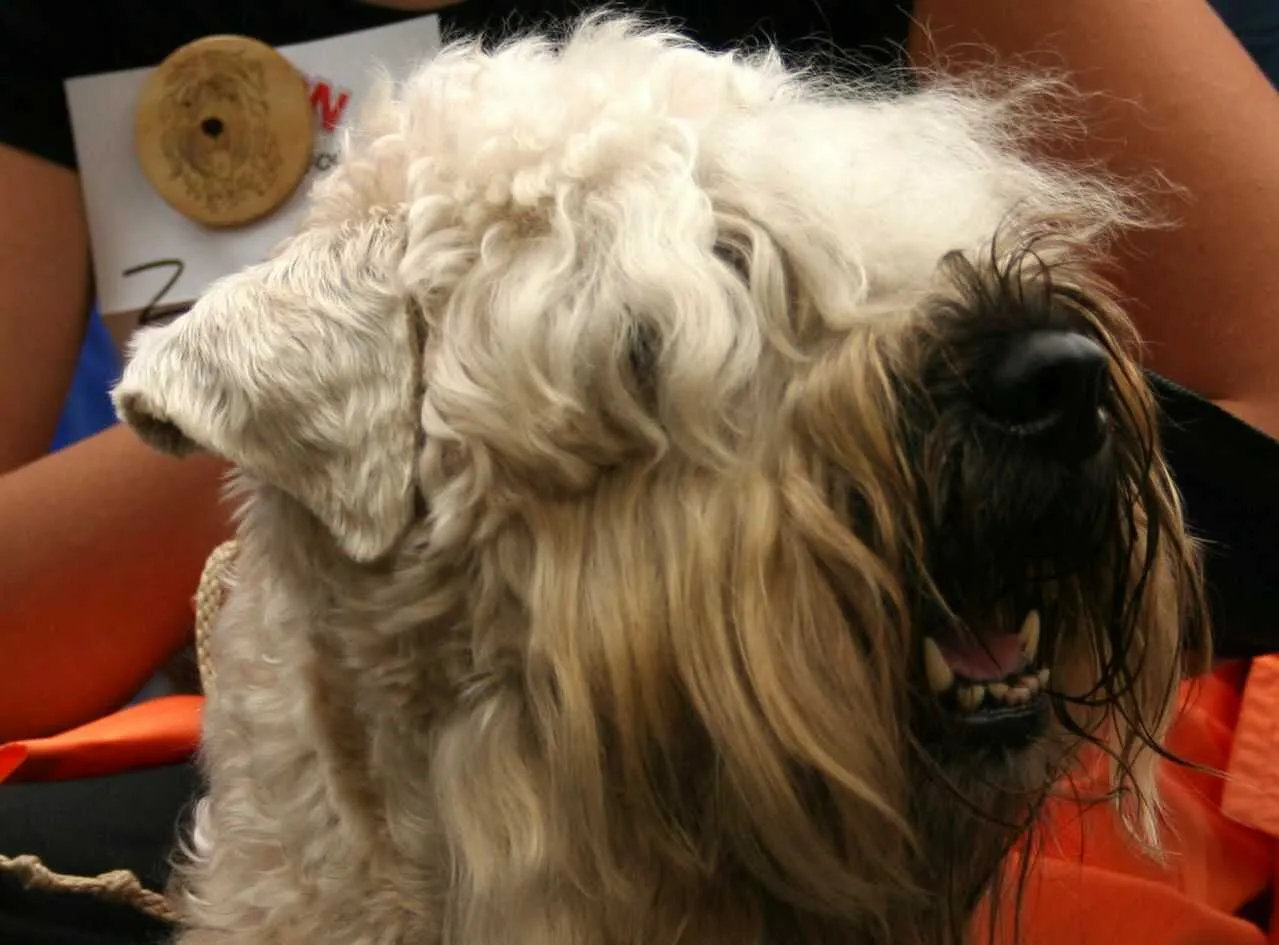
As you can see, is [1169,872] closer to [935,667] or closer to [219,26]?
[935,667]

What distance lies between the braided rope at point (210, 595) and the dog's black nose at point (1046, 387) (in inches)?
36.5

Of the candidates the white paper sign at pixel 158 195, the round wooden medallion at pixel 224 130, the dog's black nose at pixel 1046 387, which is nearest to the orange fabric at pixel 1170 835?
the dog's black nose at pixel 1046 387

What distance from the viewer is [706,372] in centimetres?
97

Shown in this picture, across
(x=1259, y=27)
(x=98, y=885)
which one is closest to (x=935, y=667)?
(x=98, y=885)

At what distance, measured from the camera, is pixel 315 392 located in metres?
1.06

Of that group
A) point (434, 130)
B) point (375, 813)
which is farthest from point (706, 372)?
point (375, 813)

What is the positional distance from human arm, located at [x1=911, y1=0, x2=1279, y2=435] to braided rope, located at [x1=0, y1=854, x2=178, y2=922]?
1.39m

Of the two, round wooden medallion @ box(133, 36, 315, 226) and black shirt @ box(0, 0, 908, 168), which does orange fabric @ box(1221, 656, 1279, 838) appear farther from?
round wooden medallion @ box(133, 36, 315, 226)

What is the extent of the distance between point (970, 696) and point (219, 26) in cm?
168

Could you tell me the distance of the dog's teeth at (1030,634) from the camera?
102 centimetres

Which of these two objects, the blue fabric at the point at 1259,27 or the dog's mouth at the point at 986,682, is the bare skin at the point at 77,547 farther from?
the blue fabric at the point at 1259,27

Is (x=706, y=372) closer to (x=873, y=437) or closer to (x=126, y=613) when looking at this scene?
(x=873, y=437)

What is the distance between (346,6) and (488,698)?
4.69 feet

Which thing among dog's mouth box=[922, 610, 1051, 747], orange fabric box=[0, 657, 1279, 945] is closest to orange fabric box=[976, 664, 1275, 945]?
orange fabric box=[0, 657, 1279, 945]
